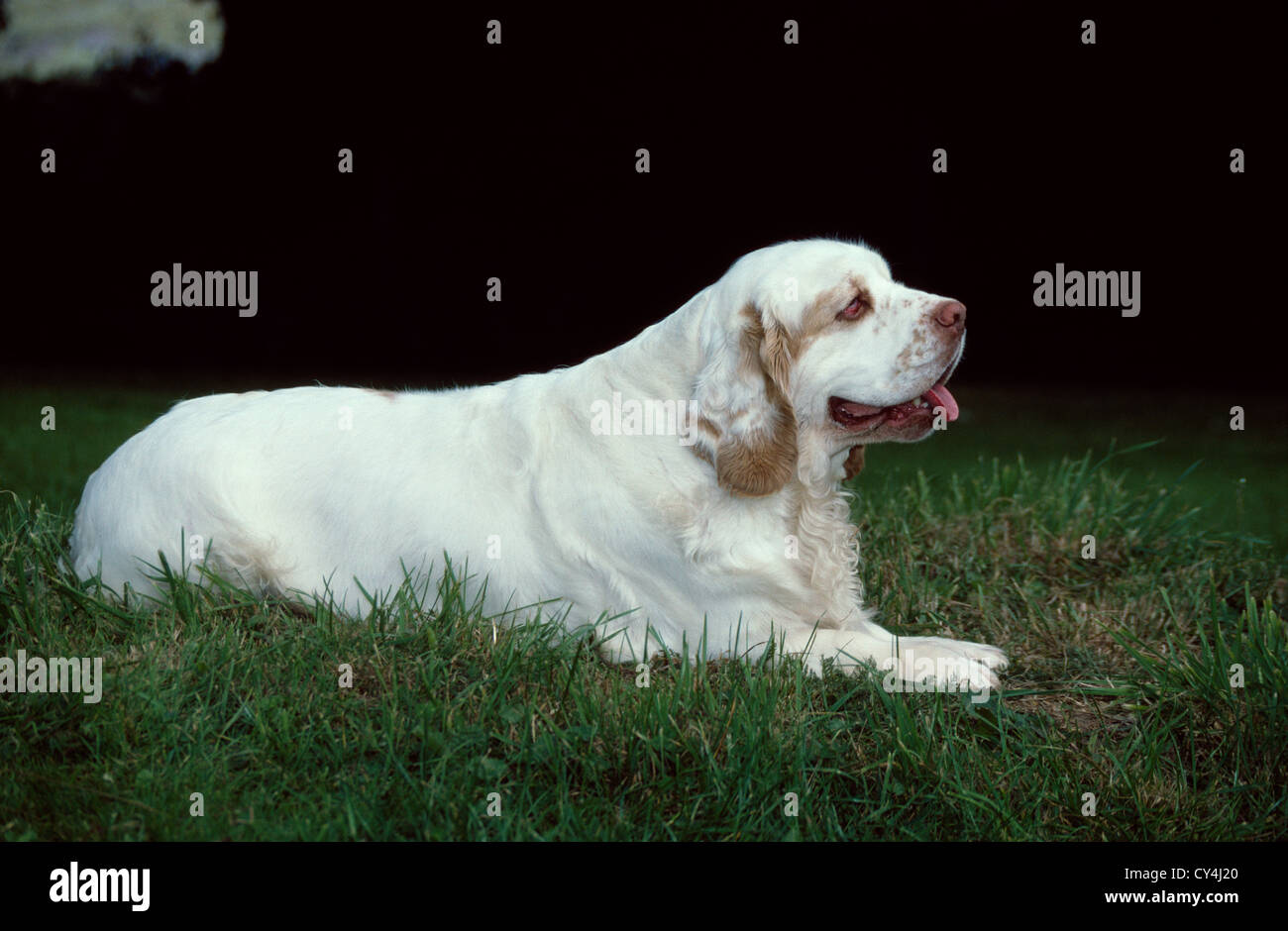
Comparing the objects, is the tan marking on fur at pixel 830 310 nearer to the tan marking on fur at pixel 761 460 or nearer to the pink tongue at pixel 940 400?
the tan marking on fur at pixel 761 460

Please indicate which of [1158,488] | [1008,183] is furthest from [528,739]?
[1008,183]

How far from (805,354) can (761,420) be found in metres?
0.21

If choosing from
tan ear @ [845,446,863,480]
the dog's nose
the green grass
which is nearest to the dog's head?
the dog's nose

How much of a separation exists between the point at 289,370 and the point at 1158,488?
7288 millimetres

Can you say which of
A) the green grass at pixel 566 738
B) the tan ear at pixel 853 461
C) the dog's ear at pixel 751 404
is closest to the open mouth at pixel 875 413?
the dog's ear at pixel 751 404

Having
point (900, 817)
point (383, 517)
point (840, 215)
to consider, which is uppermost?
point (840, 215)

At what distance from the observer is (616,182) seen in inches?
396

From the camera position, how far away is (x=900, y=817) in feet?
8.92

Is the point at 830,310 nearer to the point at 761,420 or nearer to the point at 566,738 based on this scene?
the point at 761,420

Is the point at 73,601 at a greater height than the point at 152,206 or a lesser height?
lesser

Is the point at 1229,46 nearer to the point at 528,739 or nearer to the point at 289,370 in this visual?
the point at 289,370

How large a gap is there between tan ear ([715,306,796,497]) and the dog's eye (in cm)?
17

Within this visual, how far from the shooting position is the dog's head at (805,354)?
3336 millimetres
